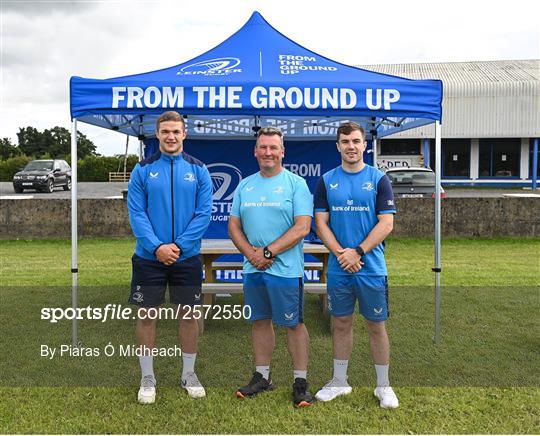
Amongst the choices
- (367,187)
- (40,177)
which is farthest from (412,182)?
(40,177)

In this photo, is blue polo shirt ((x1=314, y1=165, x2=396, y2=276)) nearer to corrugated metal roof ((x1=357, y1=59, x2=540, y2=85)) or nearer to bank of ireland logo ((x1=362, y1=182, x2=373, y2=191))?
bank of ireland logo ((x1=362, y1=182, x2=373, y2=191))

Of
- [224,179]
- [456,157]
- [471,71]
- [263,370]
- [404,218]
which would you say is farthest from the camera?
[471,71]

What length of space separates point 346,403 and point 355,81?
256 centimetres

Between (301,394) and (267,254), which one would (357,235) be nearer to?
(267,254)

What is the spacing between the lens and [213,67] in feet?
16.4

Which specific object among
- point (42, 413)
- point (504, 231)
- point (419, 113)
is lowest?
point (42, 413)

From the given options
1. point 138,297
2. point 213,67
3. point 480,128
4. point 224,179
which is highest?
point 480,128

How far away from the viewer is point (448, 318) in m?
→ 5.60

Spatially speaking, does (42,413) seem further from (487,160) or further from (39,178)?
(487,160)

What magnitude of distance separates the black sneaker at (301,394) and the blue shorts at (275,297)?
39 centimetres

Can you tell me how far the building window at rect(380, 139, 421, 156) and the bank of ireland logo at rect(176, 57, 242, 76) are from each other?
86.7 ft

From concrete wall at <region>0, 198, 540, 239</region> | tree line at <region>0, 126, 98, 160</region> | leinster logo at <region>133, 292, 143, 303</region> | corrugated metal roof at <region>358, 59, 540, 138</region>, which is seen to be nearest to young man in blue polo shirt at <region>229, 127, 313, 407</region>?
leinster logo at <region>133, 292, 143, 303</region>

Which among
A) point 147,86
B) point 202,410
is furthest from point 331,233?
point 147,86

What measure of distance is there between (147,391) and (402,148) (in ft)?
94.4
